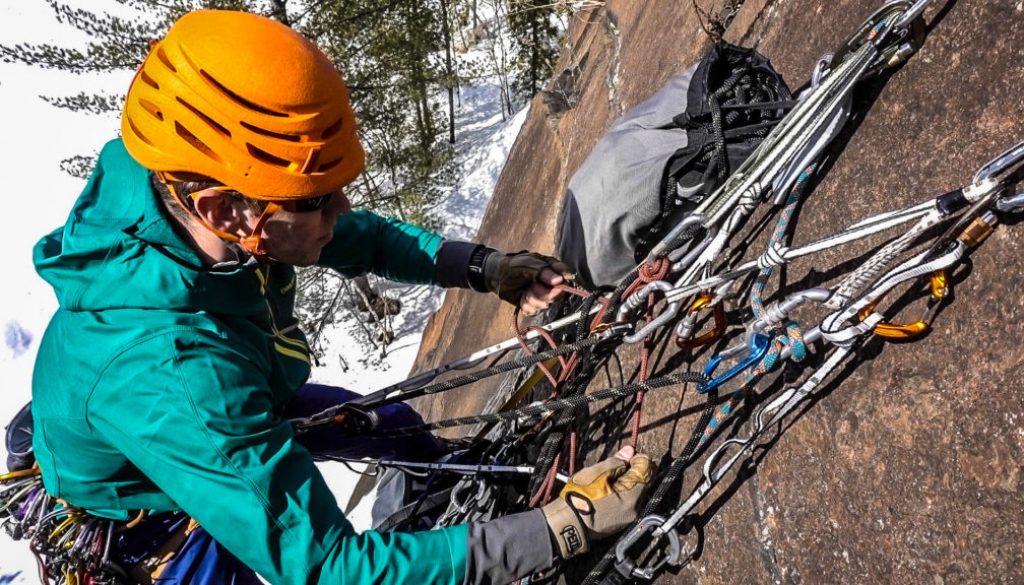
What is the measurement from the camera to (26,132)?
2108 centimetres

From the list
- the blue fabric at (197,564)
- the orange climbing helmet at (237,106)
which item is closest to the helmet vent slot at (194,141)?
the orange climbing helmet at (237,106)

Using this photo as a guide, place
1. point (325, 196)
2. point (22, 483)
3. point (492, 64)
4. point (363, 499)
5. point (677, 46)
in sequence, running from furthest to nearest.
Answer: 1. point (492, 64)
2. point (363, 499)
3. point (677, 46)
4. point (22, 483)
5. point (325, 196)

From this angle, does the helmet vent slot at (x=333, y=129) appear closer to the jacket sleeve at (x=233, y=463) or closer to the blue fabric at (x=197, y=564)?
the jacket sleeve at (x=233, y=463)

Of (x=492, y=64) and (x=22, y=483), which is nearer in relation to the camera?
(x=22, y=483)

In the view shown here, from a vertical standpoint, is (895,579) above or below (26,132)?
below

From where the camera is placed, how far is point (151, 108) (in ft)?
5.08

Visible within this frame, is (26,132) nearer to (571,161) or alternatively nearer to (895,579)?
(571,161)

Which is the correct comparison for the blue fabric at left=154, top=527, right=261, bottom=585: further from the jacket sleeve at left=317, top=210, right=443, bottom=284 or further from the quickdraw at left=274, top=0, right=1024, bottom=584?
the jacket sleeve at left=317, top=210, right=443, bottom=284

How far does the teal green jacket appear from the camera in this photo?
4.55 ft

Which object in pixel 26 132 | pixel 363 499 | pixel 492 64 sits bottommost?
pixel 363 499

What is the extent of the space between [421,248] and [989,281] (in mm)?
1763

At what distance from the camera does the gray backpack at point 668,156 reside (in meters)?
1.80

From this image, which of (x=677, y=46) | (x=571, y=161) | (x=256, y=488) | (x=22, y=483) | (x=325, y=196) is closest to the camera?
(x=256, y=488)

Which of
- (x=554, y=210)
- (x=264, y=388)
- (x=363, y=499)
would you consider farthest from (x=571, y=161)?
(x=363, y=499)
